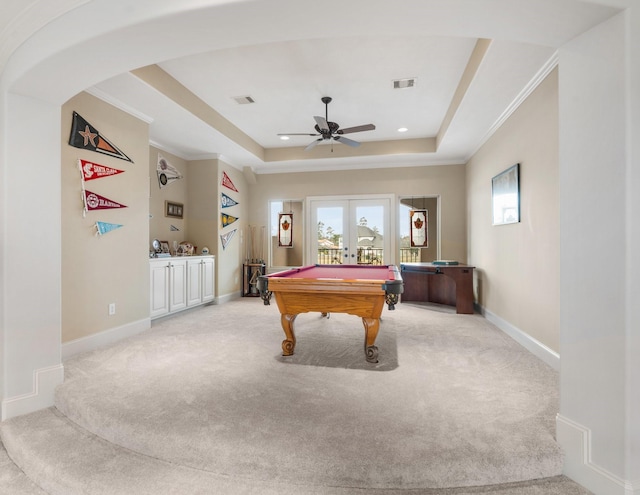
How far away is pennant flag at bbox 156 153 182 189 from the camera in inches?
199

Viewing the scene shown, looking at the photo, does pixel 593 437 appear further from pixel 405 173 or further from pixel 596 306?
pixel 405 173

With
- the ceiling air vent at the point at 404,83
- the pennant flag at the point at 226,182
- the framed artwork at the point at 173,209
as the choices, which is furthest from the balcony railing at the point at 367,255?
the ceiling air vent at the point at 404,83

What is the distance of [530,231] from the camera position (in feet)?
10.5

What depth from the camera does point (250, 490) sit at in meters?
1.51

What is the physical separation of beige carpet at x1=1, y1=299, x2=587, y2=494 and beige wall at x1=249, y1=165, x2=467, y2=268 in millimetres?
3335

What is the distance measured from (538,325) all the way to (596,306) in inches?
72.6

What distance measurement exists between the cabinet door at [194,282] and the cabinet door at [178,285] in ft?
0.28

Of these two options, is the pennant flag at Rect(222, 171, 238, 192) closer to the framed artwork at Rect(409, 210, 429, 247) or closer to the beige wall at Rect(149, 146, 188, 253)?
the beige wall at Rect(149, 146, 188, 253)

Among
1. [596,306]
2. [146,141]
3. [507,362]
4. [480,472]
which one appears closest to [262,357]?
[480,472]

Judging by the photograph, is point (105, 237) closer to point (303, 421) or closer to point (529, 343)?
point (303, 421)

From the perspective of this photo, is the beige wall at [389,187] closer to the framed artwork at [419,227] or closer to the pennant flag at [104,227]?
the framed artwork at [419,227]

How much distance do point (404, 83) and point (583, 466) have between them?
3.72m

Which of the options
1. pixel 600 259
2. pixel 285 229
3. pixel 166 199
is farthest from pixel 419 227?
pixel 600 259

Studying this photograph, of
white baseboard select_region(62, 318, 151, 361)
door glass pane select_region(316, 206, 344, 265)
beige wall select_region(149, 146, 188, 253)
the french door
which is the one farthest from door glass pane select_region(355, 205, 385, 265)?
white baseboard select_region(62, 318, 151, 361)
